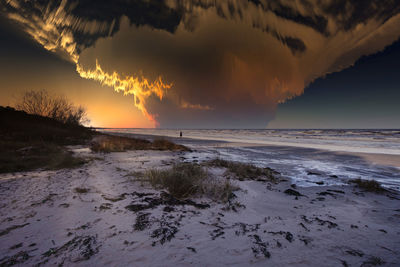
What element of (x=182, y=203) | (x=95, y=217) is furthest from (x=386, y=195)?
(x=95, y=217)

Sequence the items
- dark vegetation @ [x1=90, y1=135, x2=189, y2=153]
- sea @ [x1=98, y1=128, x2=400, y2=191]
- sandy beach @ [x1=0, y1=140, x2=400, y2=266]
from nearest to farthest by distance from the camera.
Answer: sandy beach @ [x1=0, y1=140, x2=400, y2=266]
sea @ [x1=98, y1=128, x2=400, y2=191]
dark vegetation @ [x1=90, y1=135, x2=189, y2=153]

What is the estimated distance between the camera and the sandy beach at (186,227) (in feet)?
6.16

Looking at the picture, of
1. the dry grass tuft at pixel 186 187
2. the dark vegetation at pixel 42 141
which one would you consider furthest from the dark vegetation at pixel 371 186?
the dark vegetation at pixel 42 141

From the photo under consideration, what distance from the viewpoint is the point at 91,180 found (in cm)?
454

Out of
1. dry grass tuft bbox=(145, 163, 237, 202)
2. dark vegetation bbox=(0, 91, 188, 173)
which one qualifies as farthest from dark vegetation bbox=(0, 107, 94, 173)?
dry grass tuft bbox=(145, 163, 237, 202)

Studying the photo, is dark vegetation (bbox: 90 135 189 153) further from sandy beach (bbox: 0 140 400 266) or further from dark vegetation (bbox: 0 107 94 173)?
sandy beach (bbox: 0 140 400 266)

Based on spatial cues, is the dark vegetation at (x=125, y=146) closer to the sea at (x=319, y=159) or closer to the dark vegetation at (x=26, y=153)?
the dark vegetation at (x=26, y=153)

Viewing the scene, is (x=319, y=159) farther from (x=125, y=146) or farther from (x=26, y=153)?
(x=26, y=153)

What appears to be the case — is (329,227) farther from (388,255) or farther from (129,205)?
(129,205)

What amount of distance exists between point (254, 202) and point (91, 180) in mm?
4219

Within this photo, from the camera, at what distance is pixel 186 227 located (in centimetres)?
250

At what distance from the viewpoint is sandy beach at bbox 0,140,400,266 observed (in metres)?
1.88

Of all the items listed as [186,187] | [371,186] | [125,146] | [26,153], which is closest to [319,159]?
[371,186]

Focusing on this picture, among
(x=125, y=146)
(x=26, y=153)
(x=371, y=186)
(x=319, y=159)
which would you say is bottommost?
(x=319, y=159)
